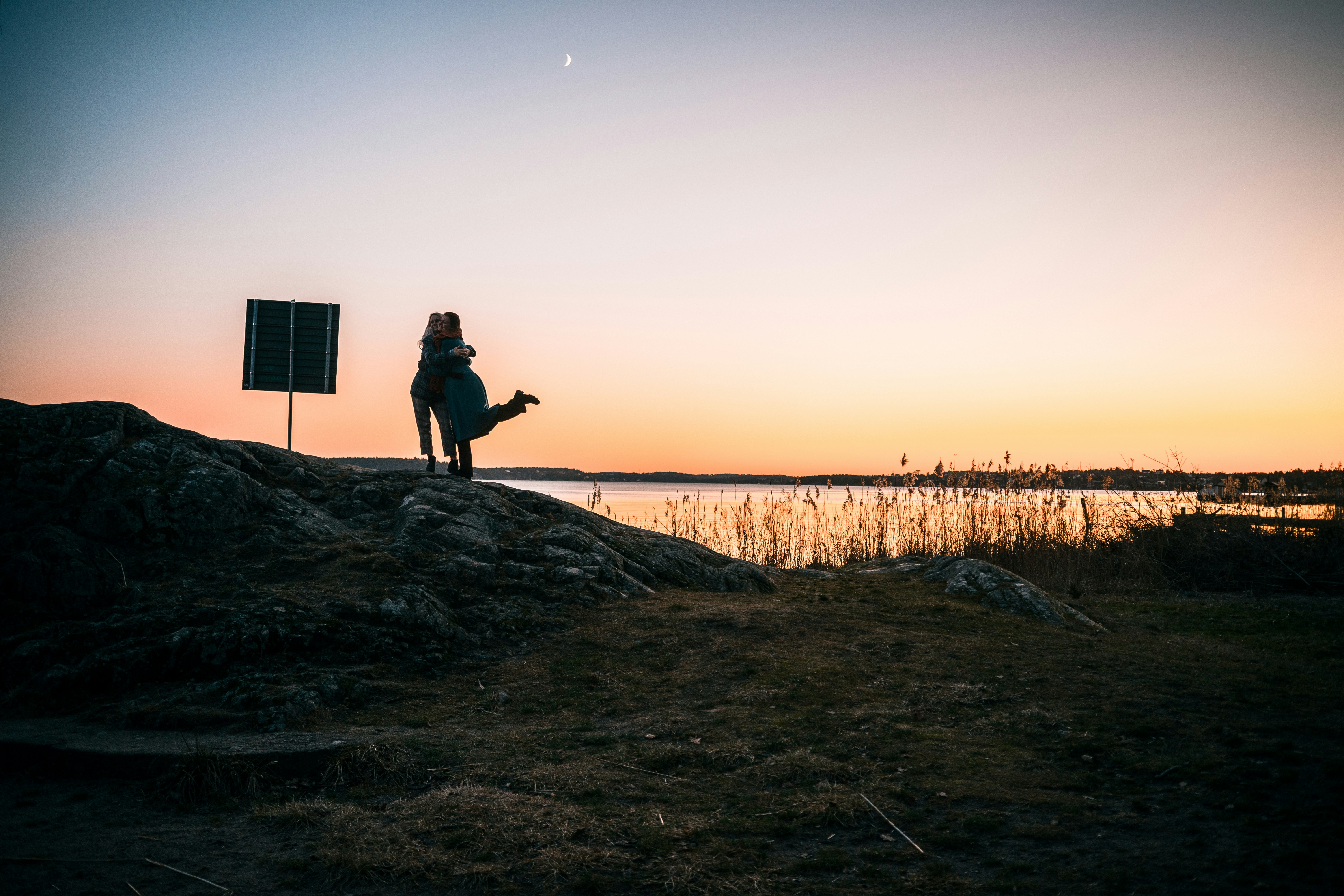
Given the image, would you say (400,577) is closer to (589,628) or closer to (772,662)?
(589,628)

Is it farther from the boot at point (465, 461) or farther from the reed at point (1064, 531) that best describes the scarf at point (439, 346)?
the reed at point (1064, 531)

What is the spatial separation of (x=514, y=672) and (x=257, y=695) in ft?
5.26

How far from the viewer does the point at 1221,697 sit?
4.40 meters

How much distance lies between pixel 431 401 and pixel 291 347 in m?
3.75

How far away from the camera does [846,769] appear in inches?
141

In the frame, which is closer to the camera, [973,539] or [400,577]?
[400,577]

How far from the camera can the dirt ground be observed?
2.68m

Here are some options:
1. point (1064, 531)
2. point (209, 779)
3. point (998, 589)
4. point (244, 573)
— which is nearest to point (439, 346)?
point (244, 573)

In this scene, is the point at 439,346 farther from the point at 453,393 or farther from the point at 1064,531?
the point at 1064,531

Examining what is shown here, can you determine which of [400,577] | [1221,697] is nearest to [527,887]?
[400,577]

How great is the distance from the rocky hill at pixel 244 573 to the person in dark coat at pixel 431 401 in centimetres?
96

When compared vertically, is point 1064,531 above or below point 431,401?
below

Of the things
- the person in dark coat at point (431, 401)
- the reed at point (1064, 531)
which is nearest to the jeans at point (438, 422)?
the person in dark coat at point (431, 401)

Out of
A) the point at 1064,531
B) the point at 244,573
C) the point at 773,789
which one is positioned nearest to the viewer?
the point at 773,789
